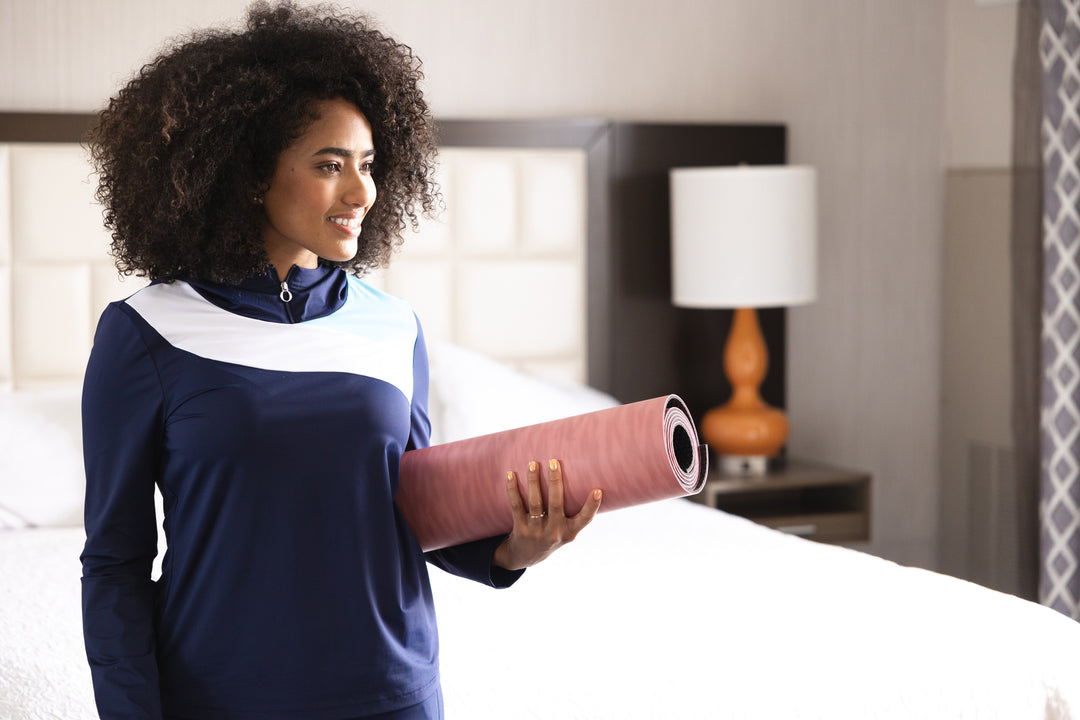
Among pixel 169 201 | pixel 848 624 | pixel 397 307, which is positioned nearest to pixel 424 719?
pixel 397 307

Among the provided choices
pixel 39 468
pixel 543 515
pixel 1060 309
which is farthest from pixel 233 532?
pixel 1060 309

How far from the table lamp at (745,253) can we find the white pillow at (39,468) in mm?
1764

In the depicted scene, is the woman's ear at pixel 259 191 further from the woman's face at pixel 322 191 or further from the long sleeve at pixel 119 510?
the long sleeve at pixel 119 510

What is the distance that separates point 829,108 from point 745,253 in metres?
0.86

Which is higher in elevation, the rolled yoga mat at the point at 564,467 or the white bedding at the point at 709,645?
the rolled yoga mat at the point at 564,467

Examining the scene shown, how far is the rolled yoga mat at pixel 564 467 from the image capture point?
1.17 meters

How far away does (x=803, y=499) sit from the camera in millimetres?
3729

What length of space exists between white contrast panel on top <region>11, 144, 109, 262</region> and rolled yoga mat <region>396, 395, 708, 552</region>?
215 cm

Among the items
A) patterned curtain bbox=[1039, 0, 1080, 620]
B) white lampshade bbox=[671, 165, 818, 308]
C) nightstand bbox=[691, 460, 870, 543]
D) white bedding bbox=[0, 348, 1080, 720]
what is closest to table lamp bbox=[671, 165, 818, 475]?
white lampshade bbox=[671, 165, 818, 308]

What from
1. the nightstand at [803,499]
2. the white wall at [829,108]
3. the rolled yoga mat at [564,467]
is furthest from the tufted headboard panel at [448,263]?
the rolled yoga mat at [564,467]

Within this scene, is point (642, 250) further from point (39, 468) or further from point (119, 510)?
point (119, 510)

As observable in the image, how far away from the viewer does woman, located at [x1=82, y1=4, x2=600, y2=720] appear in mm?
1151

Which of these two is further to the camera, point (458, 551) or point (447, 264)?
point (447, 264)

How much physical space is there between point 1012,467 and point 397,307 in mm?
3065
